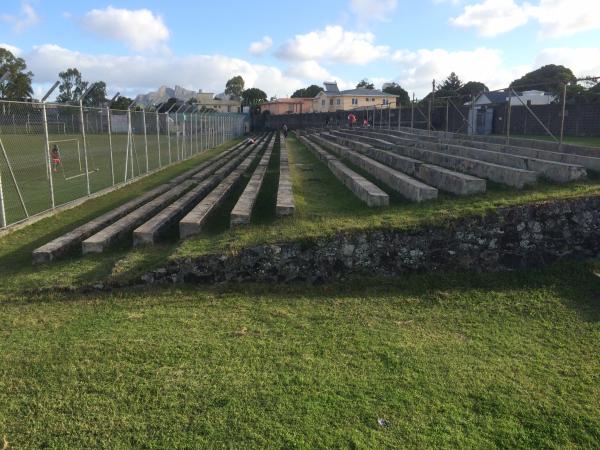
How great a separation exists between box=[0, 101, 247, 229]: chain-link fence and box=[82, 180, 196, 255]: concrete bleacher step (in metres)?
2.00

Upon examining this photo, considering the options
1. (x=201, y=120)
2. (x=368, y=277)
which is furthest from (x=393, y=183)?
(x=201, y=120)

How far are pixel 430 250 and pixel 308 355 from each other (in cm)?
225

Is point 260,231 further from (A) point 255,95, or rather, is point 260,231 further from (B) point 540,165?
(A) point 255,95

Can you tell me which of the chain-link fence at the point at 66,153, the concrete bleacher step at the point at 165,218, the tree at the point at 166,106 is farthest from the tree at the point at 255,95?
the concrete bleacher step at the point at 165,218

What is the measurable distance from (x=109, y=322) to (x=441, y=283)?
Answer: 351 centimetres

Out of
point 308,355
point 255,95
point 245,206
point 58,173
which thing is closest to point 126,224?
point 245,206

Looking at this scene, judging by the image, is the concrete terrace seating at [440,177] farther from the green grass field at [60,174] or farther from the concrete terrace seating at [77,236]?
the green grass field at [60,174]

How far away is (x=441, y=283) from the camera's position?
5316 millimetres

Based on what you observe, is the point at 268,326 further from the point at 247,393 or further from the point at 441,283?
the point at 441,283

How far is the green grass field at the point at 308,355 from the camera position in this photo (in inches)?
121

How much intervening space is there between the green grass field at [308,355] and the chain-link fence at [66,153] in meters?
4.46

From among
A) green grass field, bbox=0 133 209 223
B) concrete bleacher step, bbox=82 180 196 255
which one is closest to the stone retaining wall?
concrete bleacher step, bbox=82 180 196 255

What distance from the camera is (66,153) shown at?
2516cm

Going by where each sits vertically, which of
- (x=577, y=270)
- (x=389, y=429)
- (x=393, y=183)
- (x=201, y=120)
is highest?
(x=201, y=120)
